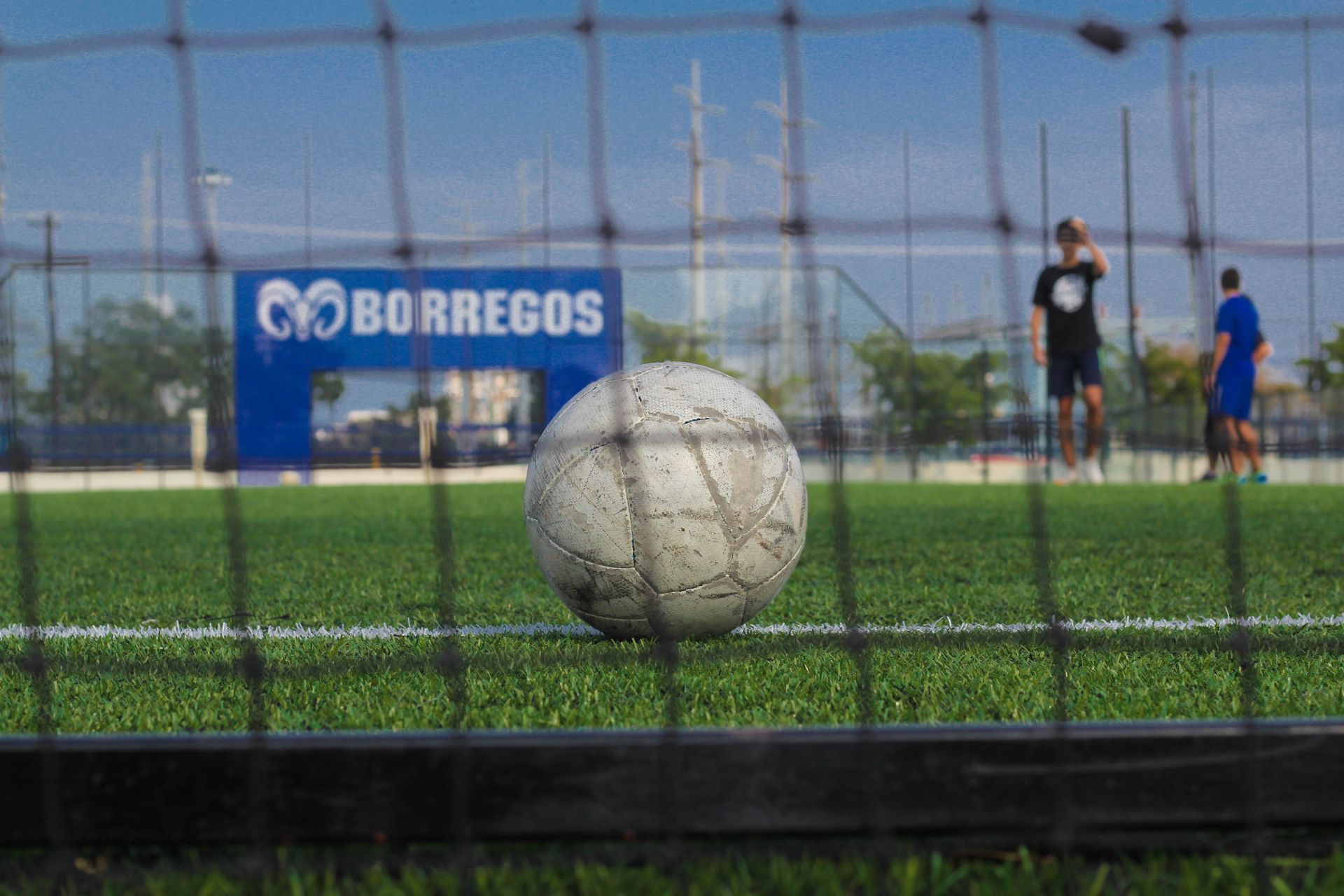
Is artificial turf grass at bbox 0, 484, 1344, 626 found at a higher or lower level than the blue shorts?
lower

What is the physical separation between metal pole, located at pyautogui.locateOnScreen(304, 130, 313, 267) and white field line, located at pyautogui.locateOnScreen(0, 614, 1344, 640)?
1.06 meters

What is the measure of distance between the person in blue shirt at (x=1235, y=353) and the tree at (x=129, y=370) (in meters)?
18.5

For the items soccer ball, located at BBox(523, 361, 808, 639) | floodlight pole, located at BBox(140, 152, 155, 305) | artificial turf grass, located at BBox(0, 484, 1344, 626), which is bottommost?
artificial turf grass, located at BBox(0, 484, 1344, 626)

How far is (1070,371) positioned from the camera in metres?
10.6

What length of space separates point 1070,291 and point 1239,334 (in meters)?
2.09

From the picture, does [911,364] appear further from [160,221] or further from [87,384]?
[160,221]

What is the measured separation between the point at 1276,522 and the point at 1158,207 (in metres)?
4.53

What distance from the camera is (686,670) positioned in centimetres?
308

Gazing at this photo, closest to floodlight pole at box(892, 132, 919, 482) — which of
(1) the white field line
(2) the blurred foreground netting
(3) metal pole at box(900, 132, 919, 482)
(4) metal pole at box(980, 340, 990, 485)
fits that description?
(3) metal pole at box(900, 132, 919, 482)

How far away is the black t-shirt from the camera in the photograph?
1027cm

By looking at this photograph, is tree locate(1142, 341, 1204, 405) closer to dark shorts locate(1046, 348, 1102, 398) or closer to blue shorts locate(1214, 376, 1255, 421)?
blue shorts locate(1214, 376, 1255, 421)

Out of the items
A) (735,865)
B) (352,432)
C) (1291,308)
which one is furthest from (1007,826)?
(352,432)

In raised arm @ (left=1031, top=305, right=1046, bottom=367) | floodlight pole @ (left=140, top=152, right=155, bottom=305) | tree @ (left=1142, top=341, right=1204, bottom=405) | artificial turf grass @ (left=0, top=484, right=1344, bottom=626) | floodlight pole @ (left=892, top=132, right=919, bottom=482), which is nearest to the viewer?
artificial turf grass @ (left=0, top=484, right=1344, bottom=626)

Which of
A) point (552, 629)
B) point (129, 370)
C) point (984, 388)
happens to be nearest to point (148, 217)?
point (129, 370)
